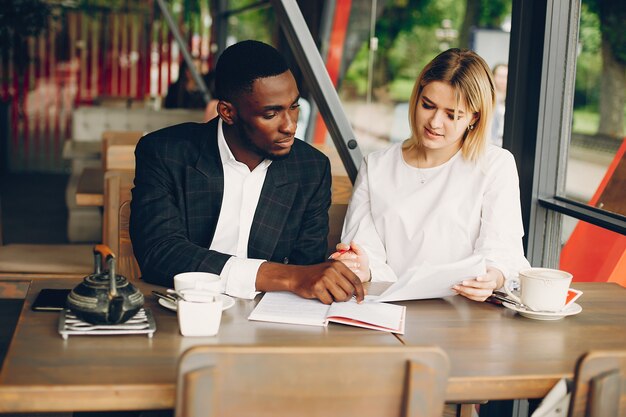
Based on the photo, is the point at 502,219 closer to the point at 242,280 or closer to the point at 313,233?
the point at 313,233

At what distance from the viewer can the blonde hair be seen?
230cm

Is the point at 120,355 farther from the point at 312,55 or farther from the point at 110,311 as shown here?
the point at 312,55

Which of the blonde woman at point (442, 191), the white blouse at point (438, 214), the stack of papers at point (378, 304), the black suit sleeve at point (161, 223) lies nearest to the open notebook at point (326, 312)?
the stack of papers at point (378, 304)

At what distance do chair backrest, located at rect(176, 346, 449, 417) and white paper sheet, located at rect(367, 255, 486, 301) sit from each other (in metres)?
0.73

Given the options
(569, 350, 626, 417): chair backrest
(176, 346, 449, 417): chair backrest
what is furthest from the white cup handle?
(176, 346, 449, 417): chair backrest

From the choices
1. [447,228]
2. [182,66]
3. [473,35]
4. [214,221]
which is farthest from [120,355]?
[182,66]

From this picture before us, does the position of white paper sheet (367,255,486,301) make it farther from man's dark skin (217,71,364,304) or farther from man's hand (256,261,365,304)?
man's dark skin (217,71,364,304)

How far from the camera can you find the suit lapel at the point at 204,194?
226cm

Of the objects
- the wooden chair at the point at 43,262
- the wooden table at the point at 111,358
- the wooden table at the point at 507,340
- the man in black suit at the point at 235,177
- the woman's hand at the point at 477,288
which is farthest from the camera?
the wooden chair at the point at 43,262

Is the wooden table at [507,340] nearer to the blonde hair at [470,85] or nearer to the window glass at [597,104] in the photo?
the blonde hair at [470,85]

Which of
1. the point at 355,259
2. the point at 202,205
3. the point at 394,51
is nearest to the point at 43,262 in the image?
the point at 202,205

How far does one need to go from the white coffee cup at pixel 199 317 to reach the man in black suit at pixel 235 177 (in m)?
0.50

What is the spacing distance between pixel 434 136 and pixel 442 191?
18 cm

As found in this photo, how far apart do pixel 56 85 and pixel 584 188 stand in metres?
9.29
